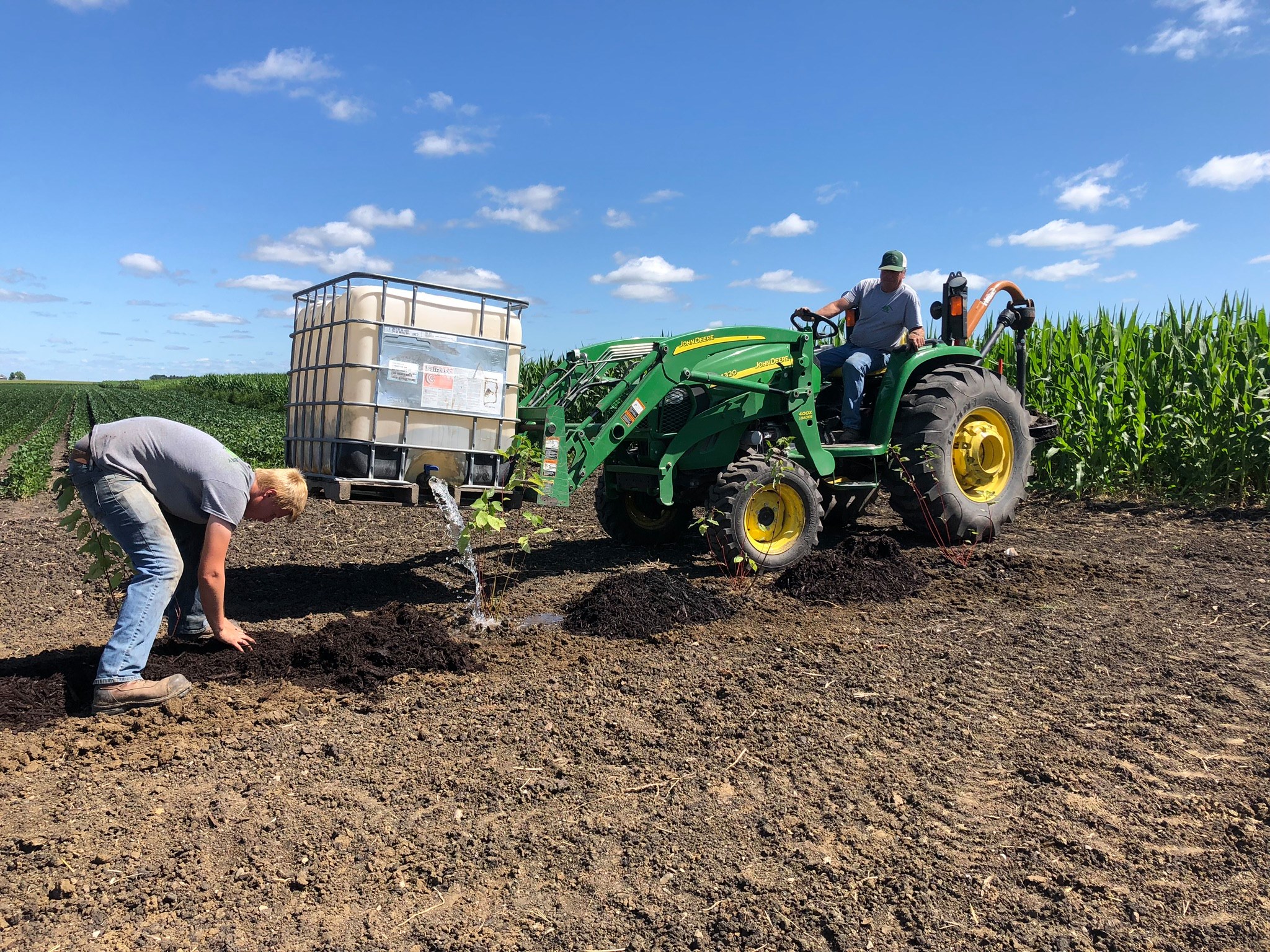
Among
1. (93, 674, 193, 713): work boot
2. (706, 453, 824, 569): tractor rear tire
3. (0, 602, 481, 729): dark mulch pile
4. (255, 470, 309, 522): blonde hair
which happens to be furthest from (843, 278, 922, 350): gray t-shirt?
(93, 674, 193, 713): work boot

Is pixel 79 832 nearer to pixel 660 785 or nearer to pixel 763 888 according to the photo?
pixel 660 785

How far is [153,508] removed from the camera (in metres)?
3.96

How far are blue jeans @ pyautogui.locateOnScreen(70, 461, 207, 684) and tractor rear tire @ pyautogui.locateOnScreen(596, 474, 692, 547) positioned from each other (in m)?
4.02

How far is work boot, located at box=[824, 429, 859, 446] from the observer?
716 centimetres

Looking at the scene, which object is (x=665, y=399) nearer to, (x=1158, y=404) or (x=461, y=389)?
(x=461, y=389)

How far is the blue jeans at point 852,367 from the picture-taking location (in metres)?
7.05

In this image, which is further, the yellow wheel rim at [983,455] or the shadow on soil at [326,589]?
the yellow wheel rim at [983,455]

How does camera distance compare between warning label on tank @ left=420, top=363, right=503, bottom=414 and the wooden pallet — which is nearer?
the wooden pallet

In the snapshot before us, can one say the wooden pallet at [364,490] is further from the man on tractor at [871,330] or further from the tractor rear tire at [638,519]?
the man on tractor at [871,330]

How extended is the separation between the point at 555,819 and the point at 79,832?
160cm

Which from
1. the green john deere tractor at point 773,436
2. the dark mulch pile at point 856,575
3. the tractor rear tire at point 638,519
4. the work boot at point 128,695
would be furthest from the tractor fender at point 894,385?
the work boot at point 128,695

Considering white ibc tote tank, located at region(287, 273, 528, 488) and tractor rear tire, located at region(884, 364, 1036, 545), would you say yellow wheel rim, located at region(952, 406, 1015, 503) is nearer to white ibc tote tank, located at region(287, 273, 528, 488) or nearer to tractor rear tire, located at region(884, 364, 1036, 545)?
tractor rear tire, located at region(884, 364, 1036, 545)

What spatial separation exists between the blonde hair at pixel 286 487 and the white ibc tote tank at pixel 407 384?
1030mm

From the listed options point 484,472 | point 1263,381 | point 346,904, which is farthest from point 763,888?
point 1263,381
